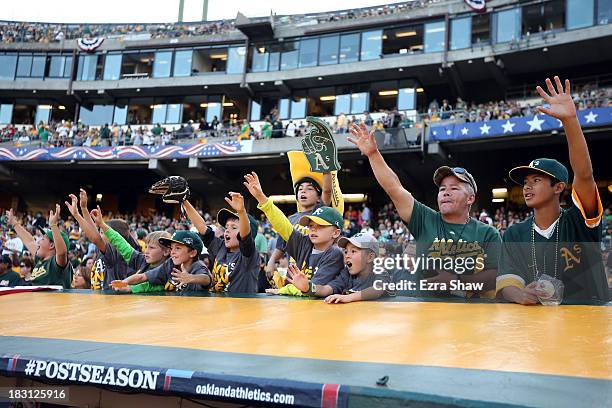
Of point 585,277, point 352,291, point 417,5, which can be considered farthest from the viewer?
point 417,5

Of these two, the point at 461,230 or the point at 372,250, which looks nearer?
the point at 461,230

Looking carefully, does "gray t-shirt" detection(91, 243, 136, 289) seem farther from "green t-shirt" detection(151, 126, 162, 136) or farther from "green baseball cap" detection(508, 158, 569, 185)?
"green t-shirt" detection(151, 126, 162, 136)

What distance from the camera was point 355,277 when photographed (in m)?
3.97

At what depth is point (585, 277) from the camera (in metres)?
3.29

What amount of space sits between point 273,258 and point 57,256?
8.24ft

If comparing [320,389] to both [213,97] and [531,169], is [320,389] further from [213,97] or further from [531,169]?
[213,97]

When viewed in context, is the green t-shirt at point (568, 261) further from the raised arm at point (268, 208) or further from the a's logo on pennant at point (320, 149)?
the a's logo on pennant at point (320, 149)

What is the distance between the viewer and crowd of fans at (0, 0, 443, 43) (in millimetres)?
28859

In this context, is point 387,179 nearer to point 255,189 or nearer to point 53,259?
point 255,189

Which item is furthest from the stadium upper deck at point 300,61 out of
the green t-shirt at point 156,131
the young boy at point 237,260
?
the young boy at point 237,260

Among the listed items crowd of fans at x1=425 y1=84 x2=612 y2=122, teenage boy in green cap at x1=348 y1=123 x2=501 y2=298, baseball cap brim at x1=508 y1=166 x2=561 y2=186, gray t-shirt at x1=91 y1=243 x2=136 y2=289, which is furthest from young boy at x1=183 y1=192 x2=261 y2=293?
crowd of fans at x1=425 y1=84 x2=612 y2=122

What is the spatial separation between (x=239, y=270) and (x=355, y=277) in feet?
5.05

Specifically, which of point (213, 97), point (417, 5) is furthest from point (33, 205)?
point (417, 5)

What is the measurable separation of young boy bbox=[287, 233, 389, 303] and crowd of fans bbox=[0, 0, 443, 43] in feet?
85.7
